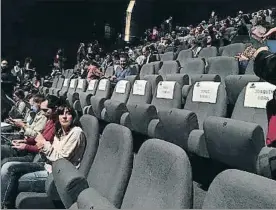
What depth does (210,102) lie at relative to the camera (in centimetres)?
151

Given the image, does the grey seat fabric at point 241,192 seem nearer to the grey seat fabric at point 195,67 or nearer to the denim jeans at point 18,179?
the denim jeans at point 18,179

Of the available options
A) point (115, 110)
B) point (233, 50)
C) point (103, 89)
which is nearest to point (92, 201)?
point (115, 110)

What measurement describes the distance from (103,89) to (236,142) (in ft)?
6.28

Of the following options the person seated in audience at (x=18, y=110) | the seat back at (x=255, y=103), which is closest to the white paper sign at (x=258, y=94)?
the seat back at (x=255, y=103)

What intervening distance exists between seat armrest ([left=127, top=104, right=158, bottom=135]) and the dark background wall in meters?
5.96

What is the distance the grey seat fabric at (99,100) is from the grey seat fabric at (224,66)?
53 centimetres

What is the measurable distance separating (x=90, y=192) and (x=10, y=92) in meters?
3.71

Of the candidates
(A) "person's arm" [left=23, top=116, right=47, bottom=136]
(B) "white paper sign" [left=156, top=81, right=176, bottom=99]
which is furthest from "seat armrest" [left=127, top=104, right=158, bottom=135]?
(A) "person's arm" [left=23, top=116, right=47, bottom=136]

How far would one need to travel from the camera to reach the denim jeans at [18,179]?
1509 mm

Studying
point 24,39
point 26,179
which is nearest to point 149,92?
point 26,179

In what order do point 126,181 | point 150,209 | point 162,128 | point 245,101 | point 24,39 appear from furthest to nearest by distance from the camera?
point 24,39
point 162,128
point 245,101
point 126,181
point 150,209

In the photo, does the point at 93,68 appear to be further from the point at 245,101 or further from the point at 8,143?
the point at 245,101

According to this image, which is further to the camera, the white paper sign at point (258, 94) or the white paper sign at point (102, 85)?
the white paper sign at point (102, 85)

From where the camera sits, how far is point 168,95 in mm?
1802
